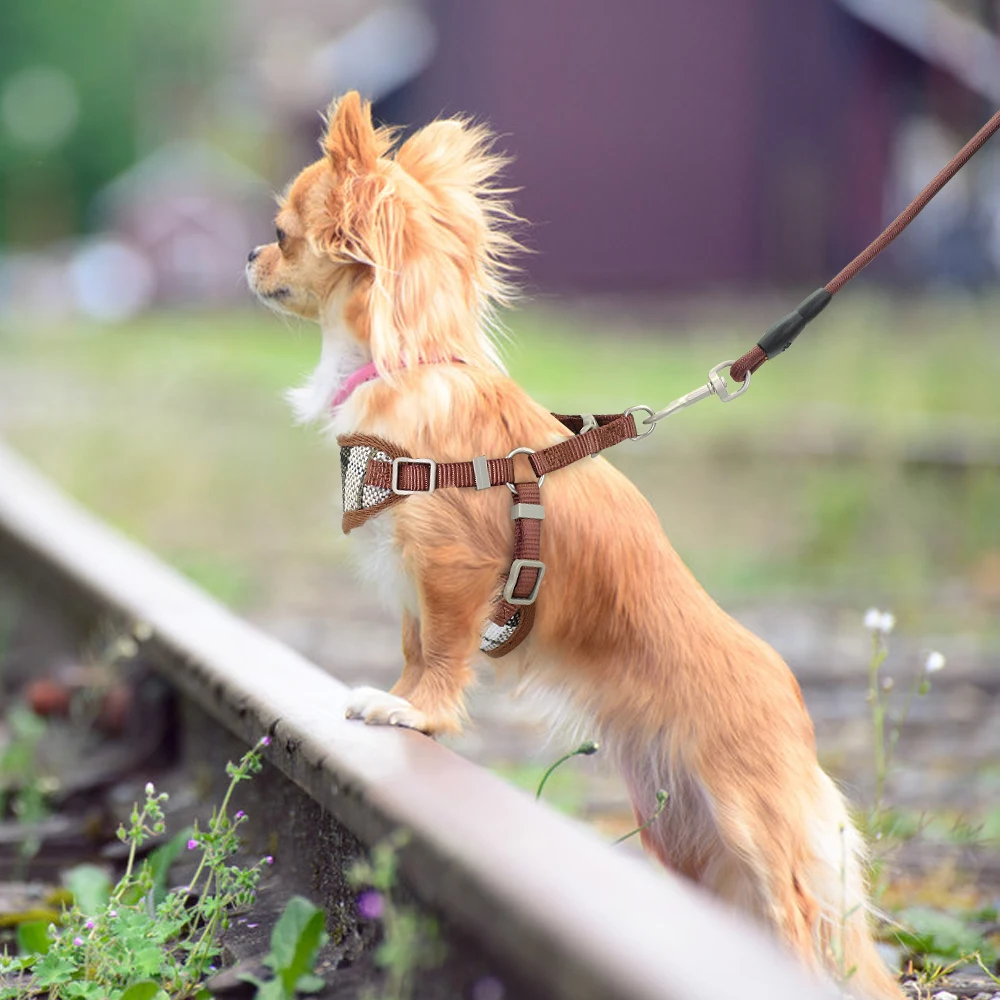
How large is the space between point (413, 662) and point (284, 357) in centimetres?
1506

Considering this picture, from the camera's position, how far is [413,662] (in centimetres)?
267

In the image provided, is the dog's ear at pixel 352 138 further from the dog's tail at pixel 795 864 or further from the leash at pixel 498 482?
the dog's tail at pixel 795 864

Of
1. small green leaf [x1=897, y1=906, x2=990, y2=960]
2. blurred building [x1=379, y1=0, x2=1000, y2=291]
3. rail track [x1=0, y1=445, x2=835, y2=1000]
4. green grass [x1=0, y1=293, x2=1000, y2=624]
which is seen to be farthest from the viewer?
blurred building [x1=379, y1=0, x2=1000, y2=291]

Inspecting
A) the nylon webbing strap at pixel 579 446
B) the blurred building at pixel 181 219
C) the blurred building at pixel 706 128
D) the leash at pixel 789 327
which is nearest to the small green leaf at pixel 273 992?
the nylon webbing strap at pixel 579 446

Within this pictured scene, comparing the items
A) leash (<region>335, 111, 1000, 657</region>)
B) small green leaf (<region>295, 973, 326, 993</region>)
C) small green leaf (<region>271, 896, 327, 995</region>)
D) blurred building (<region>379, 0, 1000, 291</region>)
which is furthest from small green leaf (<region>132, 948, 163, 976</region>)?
blurred building (<region>379, 0, 1000, 291</region>)

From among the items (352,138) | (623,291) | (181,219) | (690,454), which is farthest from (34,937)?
(181,219)

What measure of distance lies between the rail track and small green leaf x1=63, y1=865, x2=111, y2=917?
36 cm

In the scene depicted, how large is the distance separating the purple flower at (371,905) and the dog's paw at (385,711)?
1.11 feet

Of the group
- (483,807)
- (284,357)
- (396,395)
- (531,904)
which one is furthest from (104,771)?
(284,357)

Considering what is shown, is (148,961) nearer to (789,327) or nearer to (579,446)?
(579,446)

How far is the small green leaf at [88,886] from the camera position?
2931 millimetres

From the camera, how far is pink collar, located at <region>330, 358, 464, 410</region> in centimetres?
255

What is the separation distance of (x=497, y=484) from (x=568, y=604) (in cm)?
23

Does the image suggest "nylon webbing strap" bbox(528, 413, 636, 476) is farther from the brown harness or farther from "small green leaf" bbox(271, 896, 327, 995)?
"small green leaf" bbox(271, 896, 327, 995)
